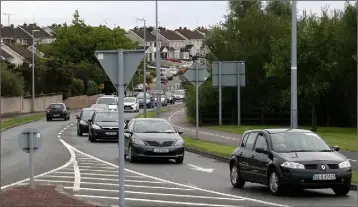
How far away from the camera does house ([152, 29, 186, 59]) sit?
18130 centimetres

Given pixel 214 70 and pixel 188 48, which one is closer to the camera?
pixel 214 70

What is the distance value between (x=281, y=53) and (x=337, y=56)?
3.28 metres

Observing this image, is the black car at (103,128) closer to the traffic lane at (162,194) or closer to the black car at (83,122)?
the black car at (83,122)

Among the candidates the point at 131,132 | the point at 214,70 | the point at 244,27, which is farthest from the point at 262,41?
the point at 131,132

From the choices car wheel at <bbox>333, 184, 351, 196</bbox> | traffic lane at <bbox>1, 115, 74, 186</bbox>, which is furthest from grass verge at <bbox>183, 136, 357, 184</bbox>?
car wheel at <bbox>333, 184, 351, 196</bbox>

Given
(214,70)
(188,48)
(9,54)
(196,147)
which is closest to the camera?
(196,147)

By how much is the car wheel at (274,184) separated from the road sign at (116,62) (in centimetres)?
570

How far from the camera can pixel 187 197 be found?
15.5m

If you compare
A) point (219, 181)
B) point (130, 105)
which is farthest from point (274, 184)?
point (130, 105)

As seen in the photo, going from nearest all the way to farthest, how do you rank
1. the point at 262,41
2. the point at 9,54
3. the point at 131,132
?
1. the point at 131,132
2. the point at 262,41
3. the point at 9,54

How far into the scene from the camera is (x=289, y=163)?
15.5 meters

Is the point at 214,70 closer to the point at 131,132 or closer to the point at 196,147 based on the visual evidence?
the point at 196,147

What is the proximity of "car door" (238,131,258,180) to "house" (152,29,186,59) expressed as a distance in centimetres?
15928

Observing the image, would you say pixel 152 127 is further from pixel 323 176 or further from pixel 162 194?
pixel 323 176
